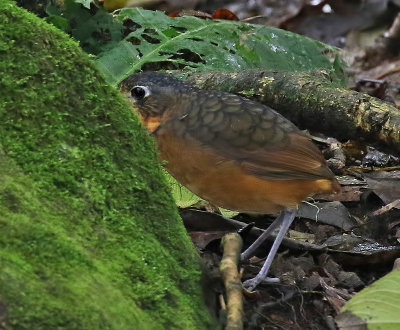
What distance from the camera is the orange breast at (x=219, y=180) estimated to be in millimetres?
3623

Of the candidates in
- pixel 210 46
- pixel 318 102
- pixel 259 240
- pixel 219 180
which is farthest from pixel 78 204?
pixel 210 46

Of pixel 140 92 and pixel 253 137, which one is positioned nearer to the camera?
pixel 253 137

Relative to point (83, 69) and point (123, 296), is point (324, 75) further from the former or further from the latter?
point (123, 296)

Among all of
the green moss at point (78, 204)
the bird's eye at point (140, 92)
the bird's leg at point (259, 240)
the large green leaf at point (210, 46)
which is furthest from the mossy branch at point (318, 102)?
the green moss at point (78, 204)

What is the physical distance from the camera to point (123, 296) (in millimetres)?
2322

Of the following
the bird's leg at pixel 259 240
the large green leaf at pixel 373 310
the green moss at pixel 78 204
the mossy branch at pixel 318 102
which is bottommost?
the mossy branch at pixel 318 102

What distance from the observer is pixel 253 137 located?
12.3 feet

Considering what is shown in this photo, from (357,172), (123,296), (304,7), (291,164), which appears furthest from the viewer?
(304,7)

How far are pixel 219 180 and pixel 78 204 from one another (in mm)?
1230

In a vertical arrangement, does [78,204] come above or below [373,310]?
above

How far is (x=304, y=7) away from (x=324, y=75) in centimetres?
620

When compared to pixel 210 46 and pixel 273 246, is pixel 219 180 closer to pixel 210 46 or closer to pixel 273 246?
pixel 273 246

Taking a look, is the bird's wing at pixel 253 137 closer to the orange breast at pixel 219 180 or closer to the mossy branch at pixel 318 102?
the orange breast at pixel 219 180

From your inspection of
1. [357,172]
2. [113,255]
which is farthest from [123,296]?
[357,172]
